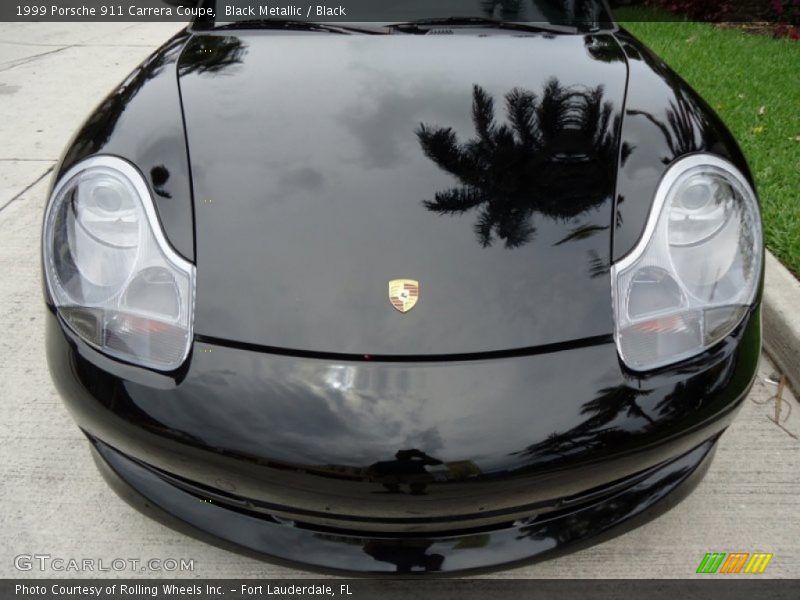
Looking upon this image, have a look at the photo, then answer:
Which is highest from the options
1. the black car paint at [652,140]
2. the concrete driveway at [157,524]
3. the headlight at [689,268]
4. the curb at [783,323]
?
the black car paint at [652,140]

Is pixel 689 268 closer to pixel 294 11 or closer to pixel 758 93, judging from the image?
pixel 294 11

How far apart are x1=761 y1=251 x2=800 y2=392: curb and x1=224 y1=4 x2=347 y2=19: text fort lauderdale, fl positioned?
1557 millimetres

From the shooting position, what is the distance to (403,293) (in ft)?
4.79

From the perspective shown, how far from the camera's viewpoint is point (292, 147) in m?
1.72

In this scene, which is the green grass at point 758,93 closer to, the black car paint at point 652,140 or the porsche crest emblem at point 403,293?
the black car paint at point 652,140

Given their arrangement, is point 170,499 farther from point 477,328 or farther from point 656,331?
point 656,331

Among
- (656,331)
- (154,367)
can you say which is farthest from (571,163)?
(154,367)

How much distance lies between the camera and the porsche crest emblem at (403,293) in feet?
4.75

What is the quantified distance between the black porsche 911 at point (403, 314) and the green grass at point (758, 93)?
148cm

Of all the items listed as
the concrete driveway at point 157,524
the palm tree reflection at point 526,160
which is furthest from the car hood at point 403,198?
the concrete driveway at point 157,524

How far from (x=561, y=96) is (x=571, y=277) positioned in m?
0.61

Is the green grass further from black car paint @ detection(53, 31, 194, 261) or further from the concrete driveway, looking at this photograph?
black car paint @ detection(53, 31, 194, 261)

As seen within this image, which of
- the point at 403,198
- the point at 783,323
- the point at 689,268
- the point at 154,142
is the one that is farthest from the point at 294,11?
the point at 783,323

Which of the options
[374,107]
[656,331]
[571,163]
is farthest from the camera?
[374,107]
